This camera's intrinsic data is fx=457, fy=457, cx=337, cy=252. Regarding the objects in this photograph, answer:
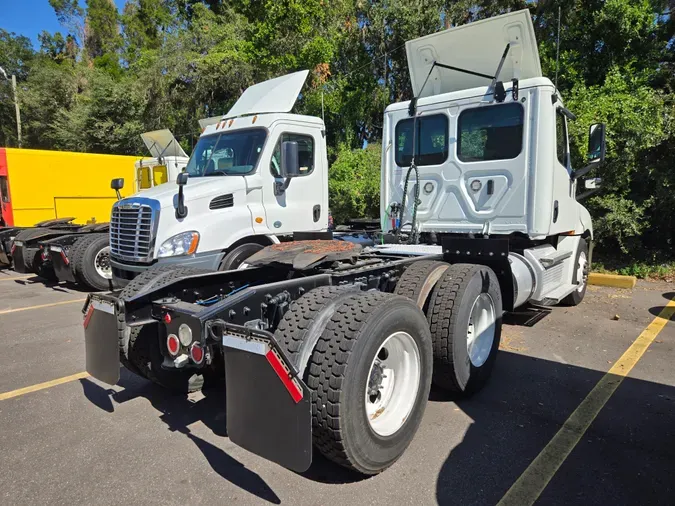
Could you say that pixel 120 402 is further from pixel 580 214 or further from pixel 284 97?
pixel 580 214

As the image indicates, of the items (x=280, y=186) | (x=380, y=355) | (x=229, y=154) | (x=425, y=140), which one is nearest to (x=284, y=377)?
(x=380, y=355)

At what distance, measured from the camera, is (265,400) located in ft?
7.84

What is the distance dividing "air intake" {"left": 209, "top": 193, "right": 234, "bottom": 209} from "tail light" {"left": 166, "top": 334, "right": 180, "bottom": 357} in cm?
347

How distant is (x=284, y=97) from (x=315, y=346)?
215 inches

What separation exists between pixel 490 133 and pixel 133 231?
15.7 feet

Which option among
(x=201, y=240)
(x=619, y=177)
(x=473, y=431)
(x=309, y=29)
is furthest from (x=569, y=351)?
(x=309, y=29)

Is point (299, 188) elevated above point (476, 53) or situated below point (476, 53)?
below

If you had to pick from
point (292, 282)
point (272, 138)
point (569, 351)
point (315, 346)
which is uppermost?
point (272, 138)

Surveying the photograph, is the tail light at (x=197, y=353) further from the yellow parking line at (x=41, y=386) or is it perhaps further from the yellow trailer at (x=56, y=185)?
the yellow trailer at (x=56, y=185)

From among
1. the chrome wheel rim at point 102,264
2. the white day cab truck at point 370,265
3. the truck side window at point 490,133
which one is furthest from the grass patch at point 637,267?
the chrome wheel rim at point 102,264

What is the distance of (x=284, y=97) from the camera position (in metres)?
7.21

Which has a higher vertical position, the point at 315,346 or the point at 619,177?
the point at 619,177

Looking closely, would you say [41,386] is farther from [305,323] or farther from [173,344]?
[305,323]

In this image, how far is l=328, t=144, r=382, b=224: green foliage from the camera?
13.0 metres
